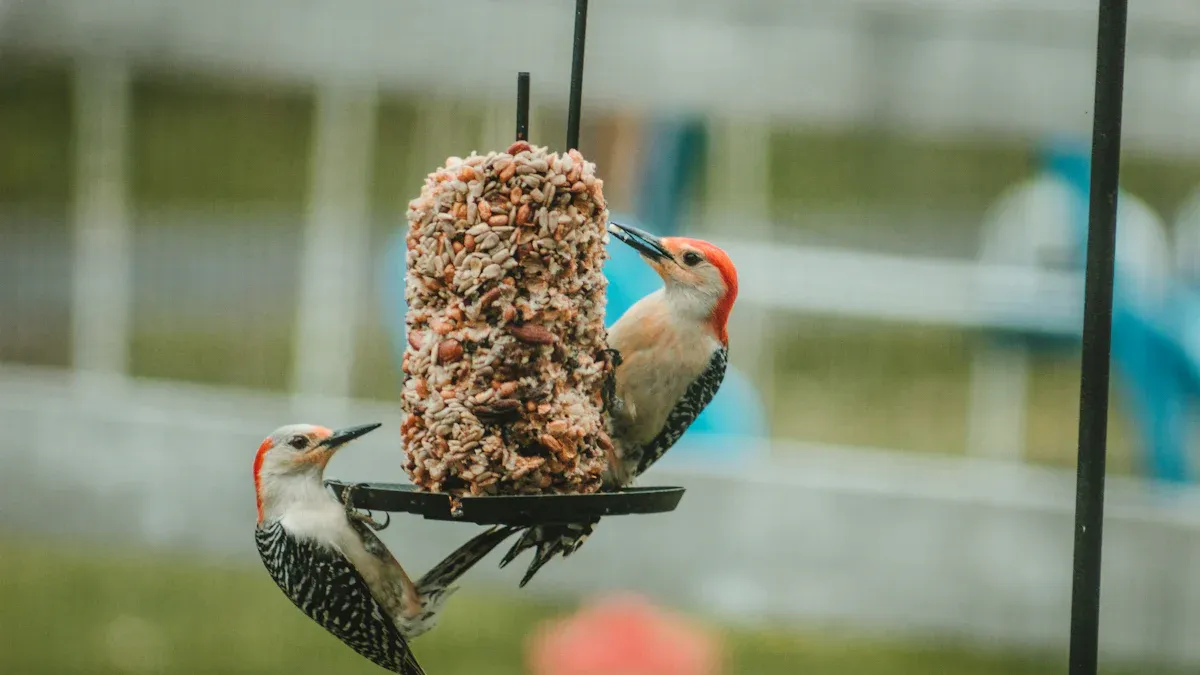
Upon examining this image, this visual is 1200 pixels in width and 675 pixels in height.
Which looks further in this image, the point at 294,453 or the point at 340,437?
the point at 294,453

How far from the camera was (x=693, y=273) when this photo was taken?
10.2ft

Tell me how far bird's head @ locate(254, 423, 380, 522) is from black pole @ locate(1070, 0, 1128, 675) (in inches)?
65.0

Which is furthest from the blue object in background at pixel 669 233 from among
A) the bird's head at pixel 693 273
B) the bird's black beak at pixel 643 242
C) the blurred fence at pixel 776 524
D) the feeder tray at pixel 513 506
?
the feeder tray at pixel 513 506

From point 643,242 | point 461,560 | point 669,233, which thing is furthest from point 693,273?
point 669,233

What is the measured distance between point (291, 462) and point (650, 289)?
3222 millimetres

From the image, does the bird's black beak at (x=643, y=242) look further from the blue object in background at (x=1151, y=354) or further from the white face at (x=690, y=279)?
the blue object in background at (x=1151, y=354)

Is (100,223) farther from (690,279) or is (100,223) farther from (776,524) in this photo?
(690,279)

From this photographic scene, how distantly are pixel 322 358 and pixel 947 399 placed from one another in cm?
793

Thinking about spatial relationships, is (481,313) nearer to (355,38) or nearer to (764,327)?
(355,38)

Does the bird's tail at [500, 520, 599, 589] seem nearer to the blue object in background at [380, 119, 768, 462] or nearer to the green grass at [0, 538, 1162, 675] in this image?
the blue object in background at [380, 119, 768, 462]

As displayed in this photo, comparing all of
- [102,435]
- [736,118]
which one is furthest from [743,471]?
[102,435]

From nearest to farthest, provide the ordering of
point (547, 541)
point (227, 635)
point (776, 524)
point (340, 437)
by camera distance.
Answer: point (547, 541), point (340, 437), point (776, 524), point (227, 635)

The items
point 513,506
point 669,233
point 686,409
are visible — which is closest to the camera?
point 513,506

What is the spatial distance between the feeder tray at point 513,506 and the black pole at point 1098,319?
704 millimetres
